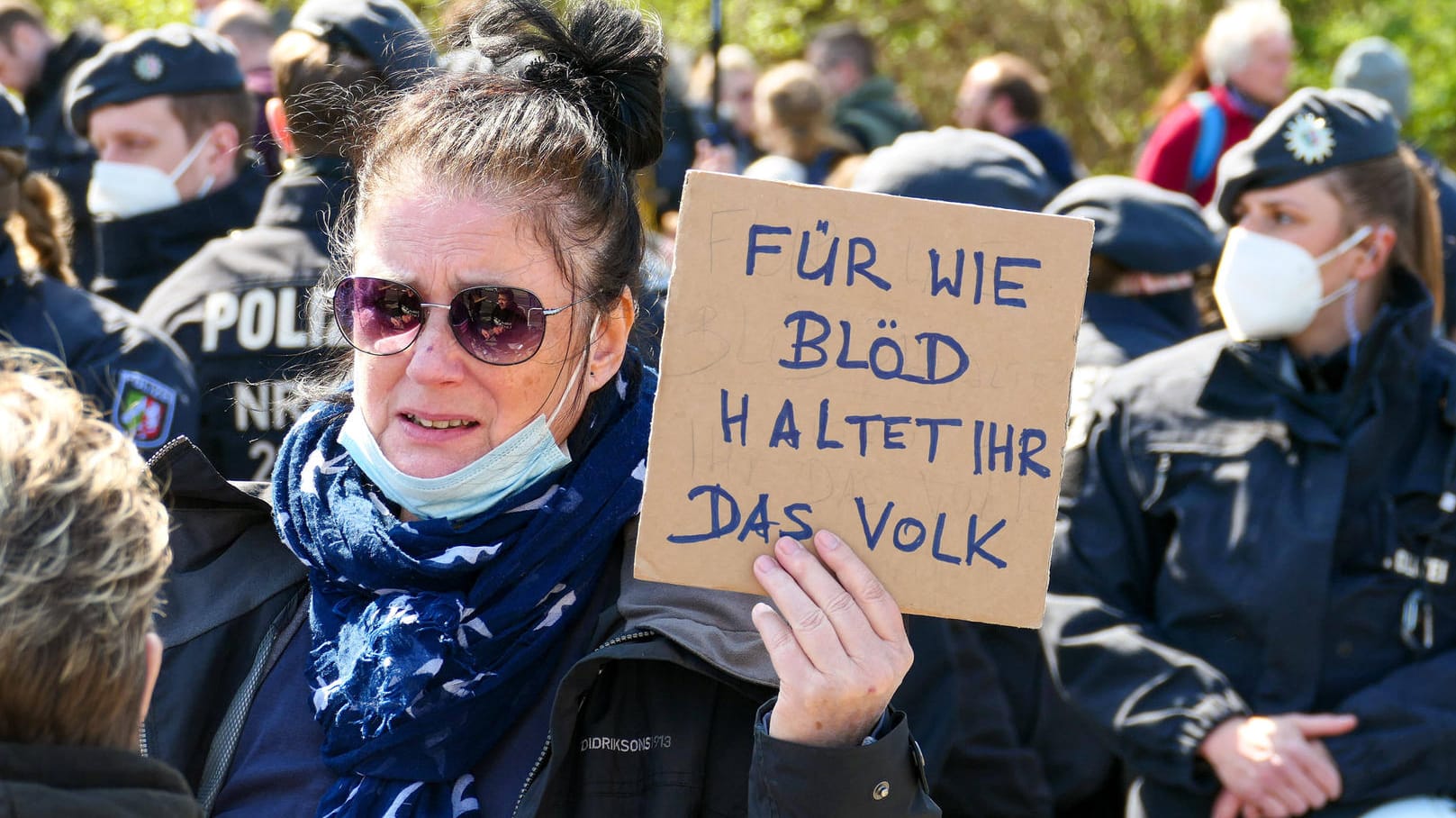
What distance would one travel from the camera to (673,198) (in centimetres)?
847

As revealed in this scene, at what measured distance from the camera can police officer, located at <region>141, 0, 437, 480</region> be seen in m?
3.87

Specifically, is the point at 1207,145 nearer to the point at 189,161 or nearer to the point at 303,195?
the point at 189,161

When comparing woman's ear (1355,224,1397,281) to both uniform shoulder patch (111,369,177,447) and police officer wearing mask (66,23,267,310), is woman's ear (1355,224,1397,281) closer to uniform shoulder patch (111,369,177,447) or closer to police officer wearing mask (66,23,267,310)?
uniform shoulder patch (111,369,177,447)

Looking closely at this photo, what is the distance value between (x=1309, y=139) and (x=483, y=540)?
2.28 meters

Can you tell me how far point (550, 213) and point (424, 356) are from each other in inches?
11.3

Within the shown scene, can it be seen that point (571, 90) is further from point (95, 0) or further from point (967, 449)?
point (95, 0)

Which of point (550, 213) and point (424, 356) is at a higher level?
point (550, 213)

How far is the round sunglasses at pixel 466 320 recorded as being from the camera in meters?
2.23

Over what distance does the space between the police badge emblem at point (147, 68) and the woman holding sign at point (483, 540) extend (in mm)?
2669

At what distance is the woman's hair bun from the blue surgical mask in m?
0.40

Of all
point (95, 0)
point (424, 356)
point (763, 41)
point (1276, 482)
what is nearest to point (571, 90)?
point (424, 356)

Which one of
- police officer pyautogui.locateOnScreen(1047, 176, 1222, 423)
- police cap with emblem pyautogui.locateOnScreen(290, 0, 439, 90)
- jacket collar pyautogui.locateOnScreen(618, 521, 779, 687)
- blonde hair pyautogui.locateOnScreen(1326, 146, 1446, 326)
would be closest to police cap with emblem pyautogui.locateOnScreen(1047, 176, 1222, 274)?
police officer pyautogui.locateOnScreen(1047, 176, 1222, 423)

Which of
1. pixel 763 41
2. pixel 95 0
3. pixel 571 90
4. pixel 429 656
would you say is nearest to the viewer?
pixel 429 656

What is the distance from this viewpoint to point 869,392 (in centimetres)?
191
